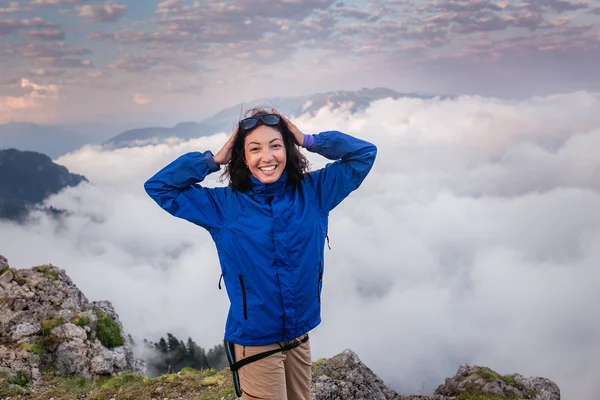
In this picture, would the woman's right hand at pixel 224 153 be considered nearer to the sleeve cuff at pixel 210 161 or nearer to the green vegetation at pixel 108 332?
the sleeve cuff at pixel 210 161

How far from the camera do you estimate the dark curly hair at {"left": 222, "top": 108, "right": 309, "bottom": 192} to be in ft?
16.5

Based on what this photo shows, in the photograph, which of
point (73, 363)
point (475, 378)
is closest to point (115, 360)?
point (73, 363)

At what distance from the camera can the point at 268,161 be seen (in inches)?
193

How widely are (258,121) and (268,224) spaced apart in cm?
113

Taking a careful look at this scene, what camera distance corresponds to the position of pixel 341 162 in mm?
5445

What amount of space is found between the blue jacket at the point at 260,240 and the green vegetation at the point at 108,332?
1043cm

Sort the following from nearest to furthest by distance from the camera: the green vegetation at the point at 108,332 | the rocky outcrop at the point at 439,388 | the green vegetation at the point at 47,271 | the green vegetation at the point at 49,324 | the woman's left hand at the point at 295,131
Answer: the woman's left hand at the point at 295,131 < the rocky outcrop at the point at 439,388 < the green vegetation at the point at 49,324 < the green vegetation at the point at 108,332 < the green vegetation at the point at 47,271

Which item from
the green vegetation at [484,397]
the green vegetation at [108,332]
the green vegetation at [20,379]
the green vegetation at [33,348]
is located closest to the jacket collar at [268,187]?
the green vegetation at [484,397]

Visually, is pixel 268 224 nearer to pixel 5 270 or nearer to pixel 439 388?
pixel 439 388

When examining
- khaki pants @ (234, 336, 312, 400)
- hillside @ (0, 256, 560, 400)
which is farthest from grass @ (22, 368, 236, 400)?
khaki pants @ (234, 336, 312, 400)

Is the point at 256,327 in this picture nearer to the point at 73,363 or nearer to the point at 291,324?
the point at 291,324

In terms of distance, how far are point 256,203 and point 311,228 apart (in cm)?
60

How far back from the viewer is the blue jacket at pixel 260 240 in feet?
15.4

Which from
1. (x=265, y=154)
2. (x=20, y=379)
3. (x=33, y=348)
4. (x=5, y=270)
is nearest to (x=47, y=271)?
(x=5, y=270)
